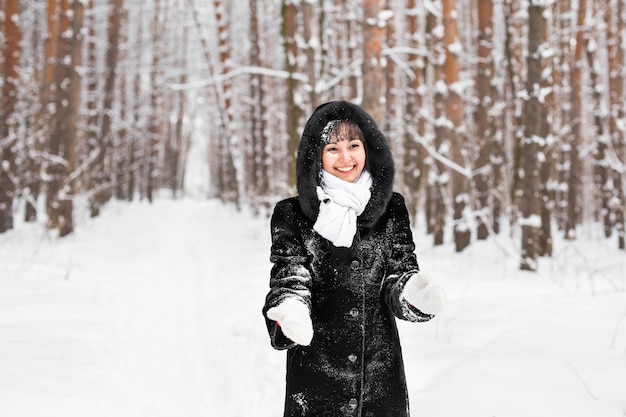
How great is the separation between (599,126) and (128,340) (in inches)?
497

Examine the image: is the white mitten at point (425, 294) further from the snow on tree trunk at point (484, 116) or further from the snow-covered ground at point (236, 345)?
the snow on tree trunk at point (484, 116)

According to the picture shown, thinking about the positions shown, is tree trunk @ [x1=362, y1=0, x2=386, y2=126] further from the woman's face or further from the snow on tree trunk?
the woman's face

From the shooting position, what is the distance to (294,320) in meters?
1.58

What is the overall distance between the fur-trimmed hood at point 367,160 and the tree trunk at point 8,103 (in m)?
10.3

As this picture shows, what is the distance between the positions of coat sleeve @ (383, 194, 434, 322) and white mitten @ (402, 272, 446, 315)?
2.8 inches

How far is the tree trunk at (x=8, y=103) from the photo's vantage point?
1038cm

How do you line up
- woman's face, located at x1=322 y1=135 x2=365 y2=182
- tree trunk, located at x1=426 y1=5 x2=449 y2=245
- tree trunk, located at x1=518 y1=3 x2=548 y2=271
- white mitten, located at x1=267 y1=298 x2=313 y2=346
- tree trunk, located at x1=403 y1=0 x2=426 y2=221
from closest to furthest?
white mitten, located at x1=267 y1=298 x2=313 y2=346 → woman's face, located at x1=322 y1=135 x2=365 y2=182 → tree trunk, located at x1=518 y1=3 x2=548 y2=271 → tree trunk, located at x1=426 y1=5 x2=449 y2=245 → tree trunk, located at x1=403 y1=0 x2=426 y2=221

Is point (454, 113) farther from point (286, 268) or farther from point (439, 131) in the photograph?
point (286, 268)

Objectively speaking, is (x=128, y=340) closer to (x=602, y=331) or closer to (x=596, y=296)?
(x=602, y=331)

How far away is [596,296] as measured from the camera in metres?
5.16

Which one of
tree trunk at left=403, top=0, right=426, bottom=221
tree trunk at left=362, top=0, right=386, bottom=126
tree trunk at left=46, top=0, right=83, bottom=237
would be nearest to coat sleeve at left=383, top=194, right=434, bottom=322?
tree trunk at left=362, top=0, right=386, bottom=126

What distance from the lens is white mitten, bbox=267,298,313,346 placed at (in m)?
1.57

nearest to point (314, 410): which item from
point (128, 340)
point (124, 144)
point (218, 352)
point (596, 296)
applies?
point (218, 352)

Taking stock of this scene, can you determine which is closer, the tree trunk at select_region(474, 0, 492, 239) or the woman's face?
the woman's face
